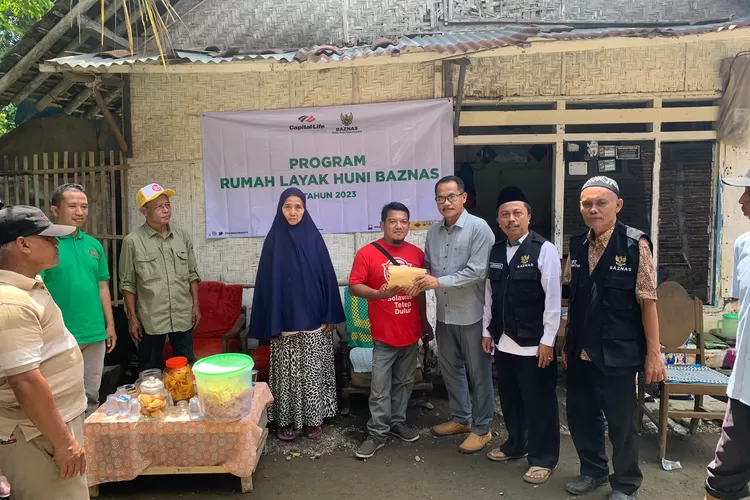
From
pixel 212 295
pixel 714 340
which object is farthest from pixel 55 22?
pixel 714 340

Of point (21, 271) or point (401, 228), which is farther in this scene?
point (401, 228)

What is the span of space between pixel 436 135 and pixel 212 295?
2715 mm

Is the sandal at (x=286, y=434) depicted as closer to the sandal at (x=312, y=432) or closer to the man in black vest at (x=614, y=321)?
the sandal at (x=312, y=432)

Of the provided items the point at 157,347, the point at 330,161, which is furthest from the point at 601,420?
the point at 330,161

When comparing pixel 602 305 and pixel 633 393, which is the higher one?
pixel 602 305

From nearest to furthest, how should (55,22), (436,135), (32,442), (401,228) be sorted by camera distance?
(32,442)
(401,228)
(55,22)
(436,135)

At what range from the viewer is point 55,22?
176 inches

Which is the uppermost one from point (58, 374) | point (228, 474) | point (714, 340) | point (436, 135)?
point (436, 135)

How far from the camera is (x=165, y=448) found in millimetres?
2930

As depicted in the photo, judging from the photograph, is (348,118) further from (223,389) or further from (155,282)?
(223,389)

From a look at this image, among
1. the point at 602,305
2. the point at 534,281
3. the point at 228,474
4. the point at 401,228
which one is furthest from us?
the point at 401,228

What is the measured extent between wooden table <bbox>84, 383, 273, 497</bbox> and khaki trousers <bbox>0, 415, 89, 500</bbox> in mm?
996

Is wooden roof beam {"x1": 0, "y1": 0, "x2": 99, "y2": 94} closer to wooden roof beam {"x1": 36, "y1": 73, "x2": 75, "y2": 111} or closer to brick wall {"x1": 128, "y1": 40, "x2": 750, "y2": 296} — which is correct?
wooden roof beam {"x1": 36, "y1": 73, "x2": 75, "y2": 111}

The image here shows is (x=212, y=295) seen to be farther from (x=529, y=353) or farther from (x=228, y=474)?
(x=529, y=353)
